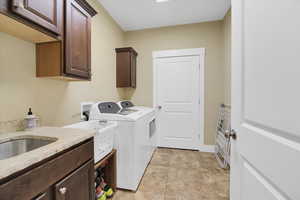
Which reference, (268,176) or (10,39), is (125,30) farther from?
(268,176)

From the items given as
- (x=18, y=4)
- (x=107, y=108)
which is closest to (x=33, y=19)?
(x=18, y=4)

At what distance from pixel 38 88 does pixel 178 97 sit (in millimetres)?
2398

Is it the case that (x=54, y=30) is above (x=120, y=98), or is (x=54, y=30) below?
above

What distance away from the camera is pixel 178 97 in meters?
3.07

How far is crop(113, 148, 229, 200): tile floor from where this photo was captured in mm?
1660

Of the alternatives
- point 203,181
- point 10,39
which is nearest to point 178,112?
point 203,181

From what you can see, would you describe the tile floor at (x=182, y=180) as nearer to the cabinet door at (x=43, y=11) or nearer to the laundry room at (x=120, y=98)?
the laundry room at (x=120, y=98)

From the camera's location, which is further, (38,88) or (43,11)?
(38,88)

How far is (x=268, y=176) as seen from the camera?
61 centimetres

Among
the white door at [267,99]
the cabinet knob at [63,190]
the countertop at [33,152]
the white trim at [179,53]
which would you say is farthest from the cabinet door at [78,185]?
the white trim at [179,53]

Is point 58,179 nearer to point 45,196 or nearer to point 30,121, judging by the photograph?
point 45,196

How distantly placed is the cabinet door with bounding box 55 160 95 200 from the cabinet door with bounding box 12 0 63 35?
998 mm

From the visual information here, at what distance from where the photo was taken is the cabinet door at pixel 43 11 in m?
0.83

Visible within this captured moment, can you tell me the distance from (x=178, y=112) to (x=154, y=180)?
59.5 inches
